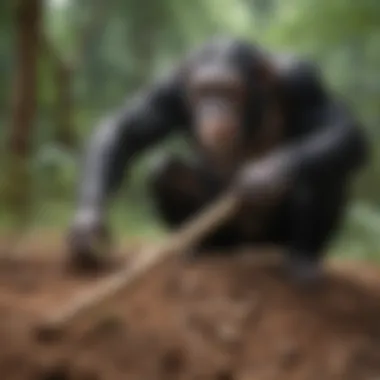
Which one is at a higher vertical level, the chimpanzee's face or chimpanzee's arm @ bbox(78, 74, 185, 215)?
chimpanzee's arm @ bbox(78, 74, 185, 215)

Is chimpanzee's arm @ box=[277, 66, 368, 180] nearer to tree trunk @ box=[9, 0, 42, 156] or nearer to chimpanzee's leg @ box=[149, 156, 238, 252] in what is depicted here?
chimpanzee's leg @ box=[149, 156, 238, 252]

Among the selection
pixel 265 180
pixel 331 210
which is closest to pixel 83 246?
pixel 265 180

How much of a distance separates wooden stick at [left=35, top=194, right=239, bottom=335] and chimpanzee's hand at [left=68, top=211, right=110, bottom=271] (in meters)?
0.05

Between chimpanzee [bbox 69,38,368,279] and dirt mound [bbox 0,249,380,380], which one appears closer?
dirt mound [bbox 0,249,380,380]

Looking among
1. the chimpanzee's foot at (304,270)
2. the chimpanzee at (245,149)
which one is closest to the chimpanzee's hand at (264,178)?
the chimpanzee at (245,149)

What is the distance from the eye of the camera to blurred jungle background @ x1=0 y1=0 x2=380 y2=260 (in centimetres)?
128

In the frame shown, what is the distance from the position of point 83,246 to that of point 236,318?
248 millimetres

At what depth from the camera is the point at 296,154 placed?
46.7 inches

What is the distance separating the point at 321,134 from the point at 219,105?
0.16 m

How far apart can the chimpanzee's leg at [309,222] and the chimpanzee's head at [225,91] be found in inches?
5.3

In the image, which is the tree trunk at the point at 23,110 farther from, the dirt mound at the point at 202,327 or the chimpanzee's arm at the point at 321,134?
the chimpanzee's arm at the point at 321,134

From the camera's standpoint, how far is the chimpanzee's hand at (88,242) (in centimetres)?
117

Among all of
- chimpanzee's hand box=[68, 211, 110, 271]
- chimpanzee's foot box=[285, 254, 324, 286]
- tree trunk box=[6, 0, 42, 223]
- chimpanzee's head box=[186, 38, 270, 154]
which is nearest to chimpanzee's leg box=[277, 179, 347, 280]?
A: chimpanzee's foot box=[285, 254, 324, 286]

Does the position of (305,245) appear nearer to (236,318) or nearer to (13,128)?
(236,318)
